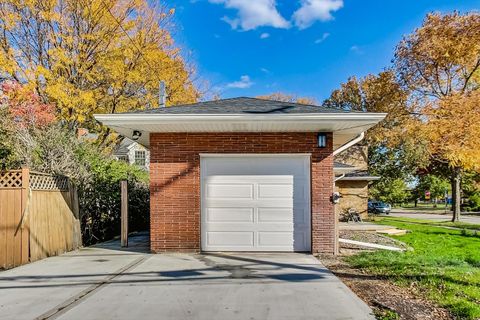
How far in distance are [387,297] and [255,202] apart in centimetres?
384

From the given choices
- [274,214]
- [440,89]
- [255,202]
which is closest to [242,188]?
[255,202]

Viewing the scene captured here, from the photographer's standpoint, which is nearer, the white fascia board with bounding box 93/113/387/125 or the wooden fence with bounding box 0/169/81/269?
the wooden fence with bounding box 0/169/81/269

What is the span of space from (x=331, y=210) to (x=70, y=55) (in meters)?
12.0

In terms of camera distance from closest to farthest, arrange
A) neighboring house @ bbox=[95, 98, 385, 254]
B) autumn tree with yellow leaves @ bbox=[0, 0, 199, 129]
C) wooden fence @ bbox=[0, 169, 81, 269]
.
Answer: wooden fence @ bbox=[0, 169, 81, 269] < neighboring house @ bbox=[95, 98, 385, 254] < autumn tree with yellow leaves @ bbox=[0, 0, 199, 129]

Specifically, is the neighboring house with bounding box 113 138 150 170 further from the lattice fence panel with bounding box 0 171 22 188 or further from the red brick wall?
the lattice fence panel with bounding box 0 171 22 188

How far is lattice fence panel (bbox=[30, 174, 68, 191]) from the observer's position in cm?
757

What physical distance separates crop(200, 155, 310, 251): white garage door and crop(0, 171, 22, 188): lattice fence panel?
3.51 metres

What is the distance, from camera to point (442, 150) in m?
19.6

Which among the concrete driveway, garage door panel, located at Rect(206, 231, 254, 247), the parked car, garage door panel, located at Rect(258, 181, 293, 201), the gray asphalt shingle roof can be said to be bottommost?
the parked car

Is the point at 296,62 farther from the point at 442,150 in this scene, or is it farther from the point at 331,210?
the point at 331,210

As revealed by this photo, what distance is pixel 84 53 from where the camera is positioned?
15.0 metres

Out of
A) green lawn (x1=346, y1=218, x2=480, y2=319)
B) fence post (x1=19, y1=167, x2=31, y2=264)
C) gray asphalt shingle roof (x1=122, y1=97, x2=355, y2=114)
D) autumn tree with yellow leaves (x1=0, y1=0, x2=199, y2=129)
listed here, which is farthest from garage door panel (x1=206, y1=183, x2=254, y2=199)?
autumn tree with yellow leaves (x1=0, y1=0, x2=199, y2=129)

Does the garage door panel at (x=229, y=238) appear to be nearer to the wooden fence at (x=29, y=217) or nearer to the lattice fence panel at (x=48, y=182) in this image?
the wooden fence at (x=29, y=217)

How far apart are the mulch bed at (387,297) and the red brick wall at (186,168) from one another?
2.25m
